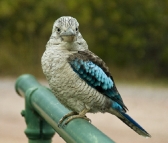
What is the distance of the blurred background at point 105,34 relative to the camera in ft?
37.8

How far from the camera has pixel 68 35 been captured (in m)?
1.75

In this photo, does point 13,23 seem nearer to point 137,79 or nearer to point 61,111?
point 137,79

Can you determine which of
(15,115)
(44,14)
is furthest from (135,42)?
(15,115)

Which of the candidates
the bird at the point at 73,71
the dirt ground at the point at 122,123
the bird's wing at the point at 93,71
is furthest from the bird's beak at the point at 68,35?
the dirt ground at the point at 122,123

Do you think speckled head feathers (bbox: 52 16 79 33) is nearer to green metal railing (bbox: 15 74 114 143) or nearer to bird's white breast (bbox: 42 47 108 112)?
bird's white breast (bbox: 42 47 108 112)

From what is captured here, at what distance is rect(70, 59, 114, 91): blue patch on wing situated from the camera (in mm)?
1895

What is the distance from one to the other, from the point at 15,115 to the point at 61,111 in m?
5.47

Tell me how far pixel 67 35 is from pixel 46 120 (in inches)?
12.2

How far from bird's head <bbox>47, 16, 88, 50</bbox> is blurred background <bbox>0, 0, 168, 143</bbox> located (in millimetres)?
9133

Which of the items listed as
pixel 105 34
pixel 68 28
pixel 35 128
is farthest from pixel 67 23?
pixel 105 34

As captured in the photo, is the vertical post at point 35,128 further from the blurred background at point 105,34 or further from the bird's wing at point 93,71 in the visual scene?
the blurred background at point 105,34

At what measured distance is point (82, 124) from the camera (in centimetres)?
145

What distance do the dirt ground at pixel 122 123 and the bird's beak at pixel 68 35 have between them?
3.77m

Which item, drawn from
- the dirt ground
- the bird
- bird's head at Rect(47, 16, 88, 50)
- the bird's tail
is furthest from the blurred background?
bird's head at Rect(47, 16, 88, 50)
